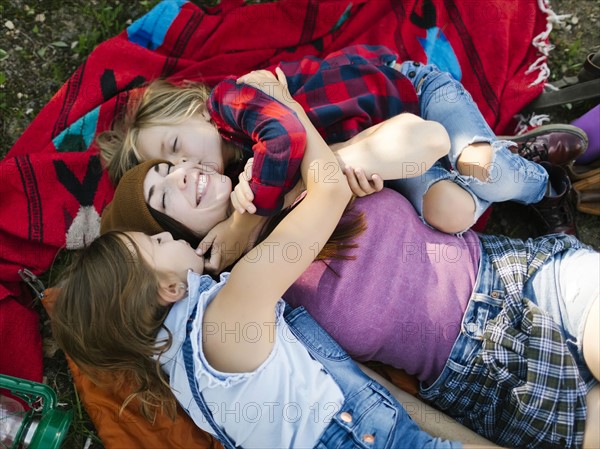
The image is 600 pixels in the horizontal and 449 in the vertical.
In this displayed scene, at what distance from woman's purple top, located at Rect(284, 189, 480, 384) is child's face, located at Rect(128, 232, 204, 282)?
363mm

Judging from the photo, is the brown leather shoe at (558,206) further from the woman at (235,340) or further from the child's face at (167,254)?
the child's face at (167,254)

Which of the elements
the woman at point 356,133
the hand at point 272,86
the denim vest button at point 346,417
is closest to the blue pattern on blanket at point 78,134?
the woman at point 356,133

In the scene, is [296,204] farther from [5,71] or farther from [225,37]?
[5,71]

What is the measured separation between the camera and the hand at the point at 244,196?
1.81 m

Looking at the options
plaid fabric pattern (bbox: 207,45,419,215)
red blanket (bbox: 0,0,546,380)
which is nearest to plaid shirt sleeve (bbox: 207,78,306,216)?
plaid fabric pattern (bbox: 207,45,419,215)

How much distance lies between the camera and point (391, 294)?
1812 mm

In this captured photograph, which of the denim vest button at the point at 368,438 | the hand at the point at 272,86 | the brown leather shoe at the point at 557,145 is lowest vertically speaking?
the denim vest button at the point at 368,438

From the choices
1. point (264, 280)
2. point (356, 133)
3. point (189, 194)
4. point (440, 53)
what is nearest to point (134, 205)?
point (189, 194)

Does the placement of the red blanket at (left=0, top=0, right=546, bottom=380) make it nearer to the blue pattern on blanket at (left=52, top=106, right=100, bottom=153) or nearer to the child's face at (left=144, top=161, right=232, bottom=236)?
the blue pattern on blanket at (left=52, top=106, right=100, bottom=153)

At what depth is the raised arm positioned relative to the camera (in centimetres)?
157

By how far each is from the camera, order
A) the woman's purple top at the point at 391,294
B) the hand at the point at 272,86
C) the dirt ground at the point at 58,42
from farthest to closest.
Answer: the dirt ground at the point at 58,42 < the hand at the point at 272,86 < the woman's purple top at the point at 391,294

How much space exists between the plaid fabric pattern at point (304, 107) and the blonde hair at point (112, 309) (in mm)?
457

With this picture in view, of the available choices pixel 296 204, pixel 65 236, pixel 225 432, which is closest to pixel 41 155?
pixel 65 236

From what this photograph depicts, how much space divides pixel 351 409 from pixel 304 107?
1.05 m
